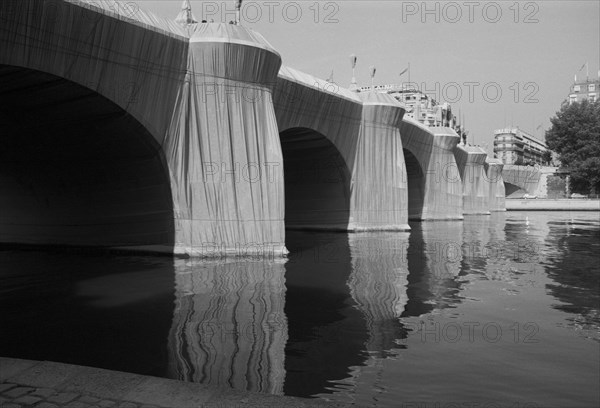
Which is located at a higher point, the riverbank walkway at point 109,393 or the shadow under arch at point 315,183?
the shadow under arch at point 315,183

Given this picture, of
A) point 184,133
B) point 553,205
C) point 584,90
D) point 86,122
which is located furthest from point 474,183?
point 584,90

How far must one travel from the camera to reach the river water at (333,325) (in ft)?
22.1

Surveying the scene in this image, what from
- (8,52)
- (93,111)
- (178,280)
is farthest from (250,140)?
(8,52)

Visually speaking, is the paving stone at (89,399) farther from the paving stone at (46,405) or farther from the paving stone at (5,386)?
the paving stone at (5,386)

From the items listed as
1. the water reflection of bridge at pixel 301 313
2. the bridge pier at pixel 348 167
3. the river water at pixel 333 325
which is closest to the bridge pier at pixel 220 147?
the river water at pixel 333 325

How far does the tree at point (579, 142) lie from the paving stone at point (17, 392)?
3695 inches

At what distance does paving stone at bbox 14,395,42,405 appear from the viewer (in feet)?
16.4

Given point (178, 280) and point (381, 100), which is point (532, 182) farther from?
point (178, 280)

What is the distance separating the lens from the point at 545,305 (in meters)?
11.6

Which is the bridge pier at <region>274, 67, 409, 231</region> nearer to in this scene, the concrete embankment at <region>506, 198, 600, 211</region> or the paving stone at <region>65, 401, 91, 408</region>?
the paving stone at <region>65, 401, 91, 408</region>

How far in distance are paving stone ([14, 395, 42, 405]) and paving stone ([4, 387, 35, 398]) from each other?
0.09 metres

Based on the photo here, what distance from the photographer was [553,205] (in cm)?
8338

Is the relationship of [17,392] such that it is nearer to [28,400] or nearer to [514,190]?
[28,400]

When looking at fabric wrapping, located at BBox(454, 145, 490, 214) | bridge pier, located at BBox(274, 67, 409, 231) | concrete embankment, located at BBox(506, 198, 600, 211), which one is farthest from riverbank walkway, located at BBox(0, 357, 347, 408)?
concrete embankment, located at BBox(506, 198, 600, 211)
